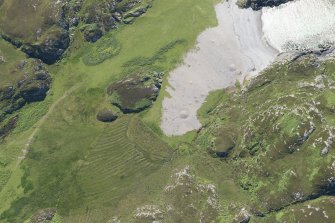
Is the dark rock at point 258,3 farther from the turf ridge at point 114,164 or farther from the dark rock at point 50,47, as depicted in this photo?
the dark rock at point 50,47

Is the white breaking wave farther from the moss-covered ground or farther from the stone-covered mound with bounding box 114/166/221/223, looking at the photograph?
the stone-covered mound with bounding box 114/166/221/223

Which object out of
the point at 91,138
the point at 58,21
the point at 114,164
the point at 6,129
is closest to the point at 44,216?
the point at 114,164

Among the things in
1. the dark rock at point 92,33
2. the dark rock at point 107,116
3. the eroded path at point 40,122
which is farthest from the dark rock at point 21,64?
the dark rock at point 107,116

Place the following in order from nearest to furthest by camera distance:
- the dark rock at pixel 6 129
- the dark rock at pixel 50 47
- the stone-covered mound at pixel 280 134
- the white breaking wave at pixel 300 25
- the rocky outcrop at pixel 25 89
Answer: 1. the stone-covered mound at pixel 280 134
2. the white breaking wave at pixel 300 25
3. the dark rock at pixel 6 129
4. the rocky outcrop at pixel 25 89
5. the dark rock at pixel 50 47

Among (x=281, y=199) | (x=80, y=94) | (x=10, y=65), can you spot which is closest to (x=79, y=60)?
(x=80, y=94)

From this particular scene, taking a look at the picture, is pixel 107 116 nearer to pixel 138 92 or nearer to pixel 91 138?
pixel 91 138

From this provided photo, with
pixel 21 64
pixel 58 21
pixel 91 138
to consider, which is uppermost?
pixel 58 21

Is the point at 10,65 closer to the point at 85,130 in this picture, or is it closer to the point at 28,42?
the point at 28,42
